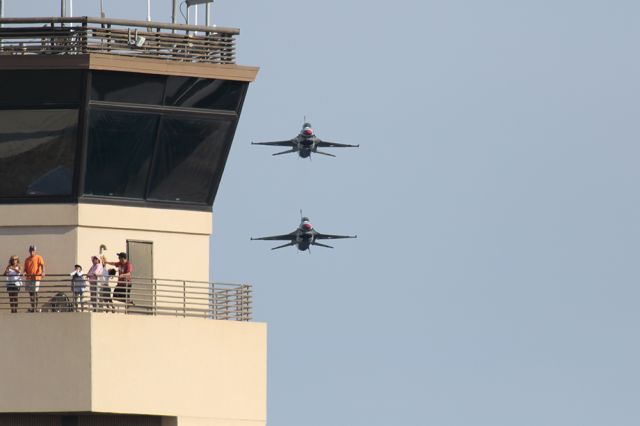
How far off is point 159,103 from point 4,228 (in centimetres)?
464

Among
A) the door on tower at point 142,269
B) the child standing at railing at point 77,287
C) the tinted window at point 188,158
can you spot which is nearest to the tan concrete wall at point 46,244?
the door on tower at point 142,269

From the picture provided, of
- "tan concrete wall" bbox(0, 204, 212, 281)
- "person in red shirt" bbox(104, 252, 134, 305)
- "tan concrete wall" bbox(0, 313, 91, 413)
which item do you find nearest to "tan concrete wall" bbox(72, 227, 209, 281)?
"tan concrete wall" bbox(0, 204, 212, 281)

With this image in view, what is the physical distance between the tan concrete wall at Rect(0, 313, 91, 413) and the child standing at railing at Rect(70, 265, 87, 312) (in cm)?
57

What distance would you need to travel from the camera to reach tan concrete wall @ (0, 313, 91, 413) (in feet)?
182

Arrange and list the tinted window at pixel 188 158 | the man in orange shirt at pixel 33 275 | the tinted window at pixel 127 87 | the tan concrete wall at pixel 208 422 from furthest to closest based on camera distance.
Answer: the tinted window at pixel 188 158 → the tinted window at pixel 127 87 → the tan concrete wall at pixel 208 422 → the man in orange shirt at pixel 33 275

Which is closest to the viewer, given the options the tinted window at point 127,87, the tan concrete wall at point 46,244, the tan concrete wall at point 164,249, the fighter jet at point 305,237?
the tinted window at point 127,87

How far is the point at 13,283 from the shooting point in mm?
56156

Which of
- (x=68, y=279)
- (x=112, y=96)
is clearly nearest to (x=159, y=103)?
(x=112, y=96)

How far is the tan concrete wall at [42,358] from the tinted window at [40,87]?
528 cm

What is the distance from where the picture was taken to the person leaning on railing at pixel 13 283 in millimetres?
56188

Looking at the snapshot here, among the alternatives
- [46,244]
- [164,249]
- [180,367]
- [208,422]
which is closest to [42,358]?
[180,367]

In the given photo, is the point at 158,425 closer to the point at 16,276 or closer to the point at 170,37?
the point at 16,276

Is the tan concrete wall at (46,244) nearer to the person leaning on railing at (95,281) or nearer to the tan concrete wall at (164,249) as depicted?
the tan concrete wall at (164,249)

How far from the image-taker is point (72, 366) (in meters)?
55.5
